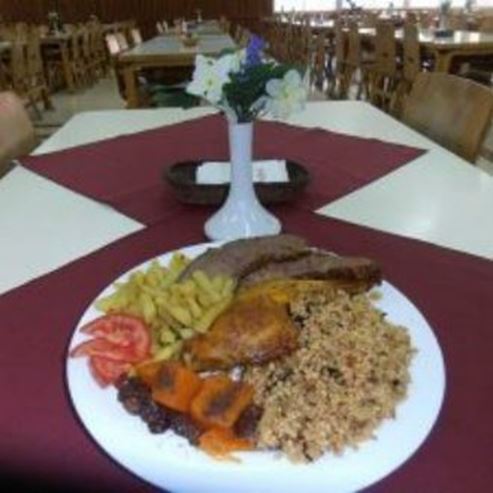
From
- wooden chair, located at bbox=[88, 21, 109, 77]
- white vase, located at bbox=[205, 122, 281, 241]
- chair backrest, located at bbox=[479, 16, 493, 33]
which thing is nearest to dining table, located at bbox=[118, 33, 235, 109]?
white vase, located at bbox=[205, 122, 281, 241]

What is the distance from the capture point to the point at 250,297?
0.72m

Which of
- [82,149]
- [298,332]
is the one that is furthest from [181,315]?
[82,149]

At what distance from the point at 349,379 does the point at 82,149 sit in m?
1.19

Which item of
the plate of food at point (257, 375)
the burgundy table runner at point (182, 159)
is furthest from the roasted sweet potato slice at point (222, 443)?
the burgundy table runner at point (182, 159)

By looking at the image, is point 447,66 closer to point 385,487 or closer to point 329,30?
point 329,30

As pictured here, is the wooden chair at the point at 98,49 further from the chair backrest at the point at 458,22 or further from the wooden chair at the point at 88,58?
the chair backrest at the point at 458,22

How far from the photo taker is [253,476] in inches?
21.0

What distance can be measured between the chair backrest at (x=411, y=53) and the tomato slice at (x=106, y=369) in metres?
3.91

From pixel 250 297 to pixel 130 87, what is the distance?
287cm

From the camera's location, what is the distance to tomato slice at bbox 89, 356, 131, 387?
64cm

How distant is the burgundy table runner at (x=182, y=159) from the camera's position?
1233 millimetres

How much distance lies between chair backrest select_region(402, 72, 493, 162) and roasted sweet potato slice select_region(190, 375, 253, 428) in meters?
1.20

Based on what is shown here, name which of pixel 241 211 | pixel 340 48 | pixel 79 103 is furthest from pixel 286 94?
pixel 79 103

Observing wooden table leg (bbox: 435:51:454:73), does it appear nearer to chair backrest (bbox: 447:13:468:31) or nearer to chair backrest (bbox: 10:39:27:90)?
chair backrest (bbox: 447:13:468:31)
